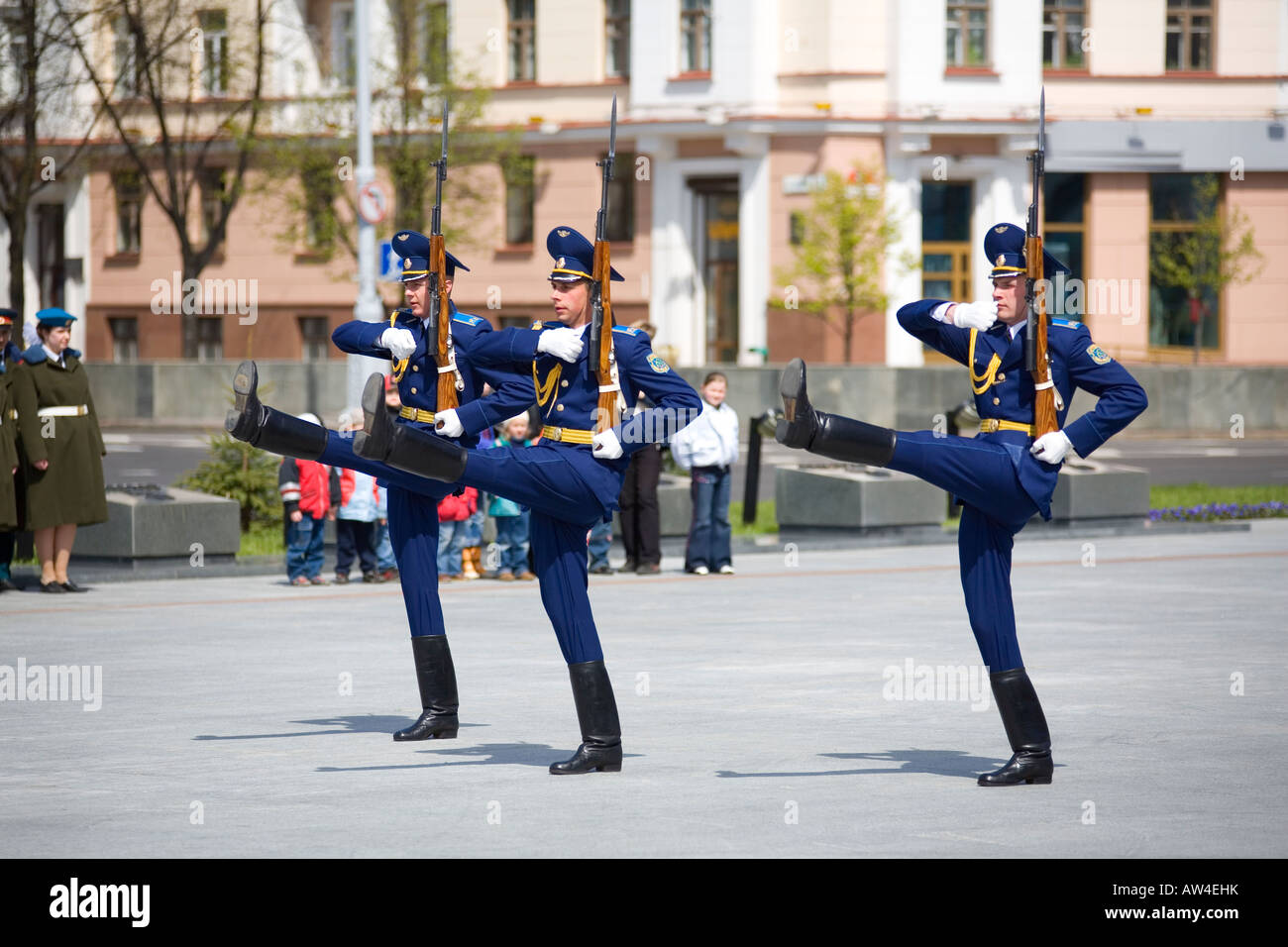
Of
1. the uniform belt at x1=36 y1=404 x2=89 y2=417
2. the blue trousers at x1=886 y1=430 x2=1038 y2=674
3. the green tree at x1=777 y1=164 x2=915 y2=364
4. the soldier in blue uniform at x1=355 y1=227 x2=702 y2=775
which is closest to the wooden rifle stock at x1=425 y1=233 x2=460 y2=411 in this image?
the soldier in blue uniform at x1=355 y1=227 x2=702 y2=775

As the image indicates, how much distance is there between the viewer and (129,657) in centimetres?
1245

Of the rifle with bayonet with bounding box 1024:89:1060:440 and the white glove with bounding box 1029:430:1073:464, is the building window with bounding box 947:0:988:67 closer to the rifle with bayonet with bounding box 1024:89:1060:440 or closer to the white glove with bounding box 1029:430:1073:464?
the rifle with bayonet with bounding box 1024:89:1060:440

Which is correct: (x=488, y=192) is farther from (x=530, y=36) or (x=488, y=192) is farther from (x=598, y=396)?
(x=598, y=396)

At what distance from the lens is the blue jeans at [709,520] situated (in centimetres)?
1778

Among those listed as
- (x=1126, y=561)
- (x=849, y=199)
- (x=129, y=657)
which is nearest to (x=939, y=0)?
(x=849, y=199)

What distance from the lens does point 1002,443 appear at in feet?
27.8

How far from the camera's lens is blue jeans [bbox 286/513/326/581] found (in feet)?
55.3

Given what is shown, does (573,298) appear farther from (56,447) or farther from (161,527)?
(161,527)

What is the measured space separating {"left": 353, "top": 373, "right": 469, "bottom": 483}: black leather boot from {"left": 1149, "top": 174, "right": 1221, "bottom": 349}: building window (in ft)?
123

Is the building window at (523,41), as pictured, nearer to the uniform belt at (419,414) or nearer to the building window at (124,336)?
the building window at (124,336)

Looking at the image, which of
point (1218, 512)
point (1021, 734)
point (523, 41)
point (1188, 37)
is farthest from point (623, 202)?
point (1021, 734)

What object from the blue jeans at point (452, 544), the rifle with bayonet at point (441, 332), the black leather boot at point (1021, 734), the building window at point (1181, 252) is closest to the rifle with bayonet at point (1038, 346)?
the black leather boot at point (1021, 734)

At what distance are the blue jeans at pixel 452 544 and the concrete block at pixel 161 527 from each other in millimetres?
1900
